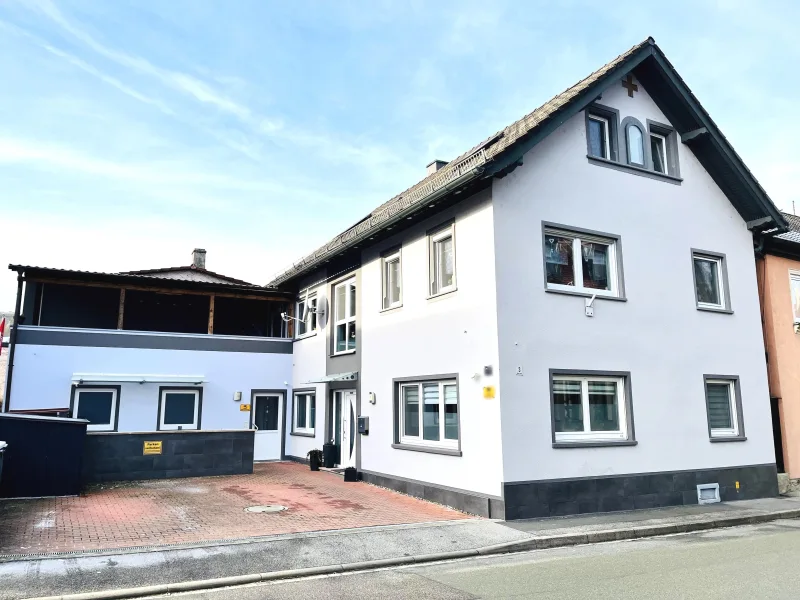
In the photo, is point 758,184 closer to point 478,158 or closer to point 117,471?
point 478,158

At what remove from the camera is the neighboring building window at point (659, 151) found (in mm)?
13898

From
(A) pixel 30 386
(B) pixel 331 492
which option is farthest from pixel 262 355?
(B) pixel 331 492

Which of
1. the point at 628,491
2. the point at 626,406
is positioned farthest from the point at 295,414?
the point at 628,491

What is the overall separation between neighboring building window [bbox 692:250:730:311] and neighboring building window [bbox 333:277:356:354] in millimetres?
7985

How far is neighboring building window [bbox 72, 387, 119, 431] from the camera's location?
17.3 m

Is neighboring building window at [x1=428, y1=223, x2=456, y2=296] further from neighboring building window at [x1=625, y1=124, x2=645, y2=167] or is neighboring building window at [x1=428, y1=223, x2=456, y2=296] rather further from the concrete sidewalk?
the concrete sidewalk

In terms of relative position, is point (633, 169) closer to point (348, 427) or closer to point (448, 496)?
point (448, 496)

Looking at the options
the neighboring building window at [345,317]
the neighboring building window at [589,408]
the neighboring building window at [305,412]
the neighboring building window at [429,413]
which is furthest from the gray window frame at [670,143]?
the neighboring building window at [305,412]

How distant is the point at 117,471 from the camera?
552 inches

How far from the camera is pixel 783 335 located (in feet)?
48.9

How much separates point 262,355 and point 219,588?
1320cm

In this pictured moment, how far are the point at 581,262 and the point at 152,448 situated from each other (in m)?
10.1

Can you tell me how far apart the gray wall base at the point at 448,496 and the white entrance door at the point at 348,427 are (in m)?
1.86

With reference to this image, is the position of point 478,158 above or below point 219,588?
above
